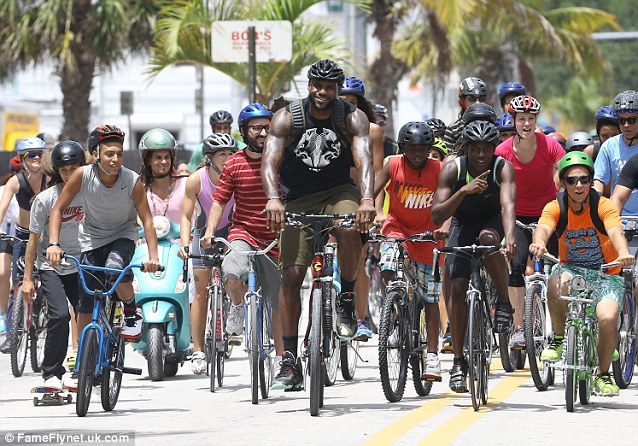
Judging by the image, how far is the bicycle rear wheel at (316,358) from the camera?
9.45m

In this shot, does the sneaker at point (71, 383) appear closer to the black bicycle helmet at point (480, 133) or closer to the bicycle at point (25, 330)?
the bicycle at point (25, 330)

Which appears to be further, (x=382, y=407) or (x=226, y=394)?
(x=226, y=394)

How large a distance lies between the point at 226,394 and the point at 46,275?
1.55 meters

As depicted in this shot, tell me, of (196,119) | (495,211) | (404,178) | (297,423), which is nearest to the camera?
(297,423)

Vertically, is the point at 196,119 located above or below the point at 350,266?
above

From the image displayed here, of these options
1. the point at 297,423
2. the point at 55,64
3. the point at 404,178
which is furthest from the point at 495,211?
the point at 55,64

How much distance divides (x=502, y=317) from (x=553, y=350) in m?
0.63

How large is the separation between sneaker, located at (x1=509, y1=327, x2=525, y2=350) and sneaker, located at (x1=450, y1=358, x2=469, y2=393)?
1547 mm

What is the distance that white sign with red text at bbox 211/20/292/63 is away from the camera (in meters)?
19.4

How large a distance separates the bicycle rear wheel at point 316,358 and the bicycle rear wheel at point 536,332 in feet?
6.72

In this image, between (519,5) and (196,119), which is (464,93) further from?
(196,119)

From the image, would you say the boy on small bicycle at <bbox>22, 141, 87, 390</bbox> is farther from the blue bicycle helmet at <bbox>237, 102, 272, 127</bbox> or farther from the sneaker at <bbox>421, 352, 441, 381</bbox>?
the sneaker at <bbox>421, 352, 441, 381</bbox>

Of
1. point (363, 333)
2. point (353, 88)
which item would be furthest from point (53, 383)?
point (353, 88)

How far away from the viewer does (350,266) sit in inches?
398
